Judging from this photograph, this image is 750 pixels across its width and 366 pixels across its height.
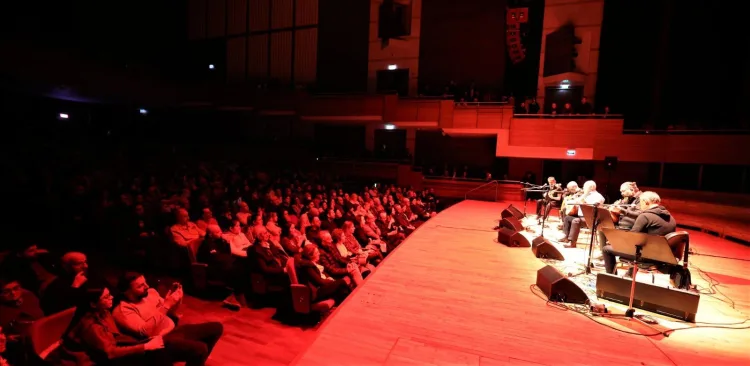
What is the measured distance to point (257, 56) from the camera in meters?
20.0

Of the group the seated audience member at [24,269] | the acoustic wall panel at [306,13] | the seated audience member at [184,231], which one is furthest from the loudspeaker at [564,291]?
the acoustic wall panel at [306,13]

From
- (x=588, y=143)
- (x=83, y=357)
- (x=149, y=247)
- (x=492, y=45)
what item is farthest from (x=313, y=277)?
(x=492, y=45)

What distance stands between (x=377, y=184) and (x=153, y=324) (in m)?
10.8

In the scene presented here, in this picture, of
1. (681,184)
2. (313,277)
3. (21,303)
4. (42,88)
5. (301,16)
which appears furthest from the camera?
(301,16)

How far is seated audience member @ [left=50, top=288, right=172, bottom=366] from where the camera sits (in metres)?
2.79

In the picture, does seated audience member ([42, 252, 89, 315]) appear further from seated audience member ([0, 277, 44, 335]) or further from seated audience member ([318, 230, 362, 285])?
seated audience member ([318, 230, 362, 285])

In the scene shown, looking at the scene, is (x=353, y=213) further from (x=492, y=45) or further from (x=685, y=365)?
(x=492, y=45)

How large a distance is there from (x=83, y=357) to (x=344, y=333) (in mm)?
1862

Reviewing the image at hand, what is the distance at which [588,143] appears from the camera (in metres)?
12.0

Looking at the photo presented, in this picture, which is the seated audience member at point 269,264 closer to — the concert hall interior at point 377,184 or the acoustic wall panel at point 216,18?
the concert hall interior at point 377,184

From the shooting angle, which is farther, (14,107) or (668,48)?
(14,107)

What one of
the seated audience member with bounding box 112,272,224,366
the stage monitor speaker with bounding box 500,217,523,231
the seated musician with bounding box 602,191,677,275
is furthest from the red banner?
the seated audience member with bounding box 112,272,224,366

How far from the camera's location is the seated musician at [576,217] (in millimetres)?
5727

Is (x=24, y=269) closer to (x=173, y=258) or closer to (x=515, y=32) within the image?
(x=173, y=258)
